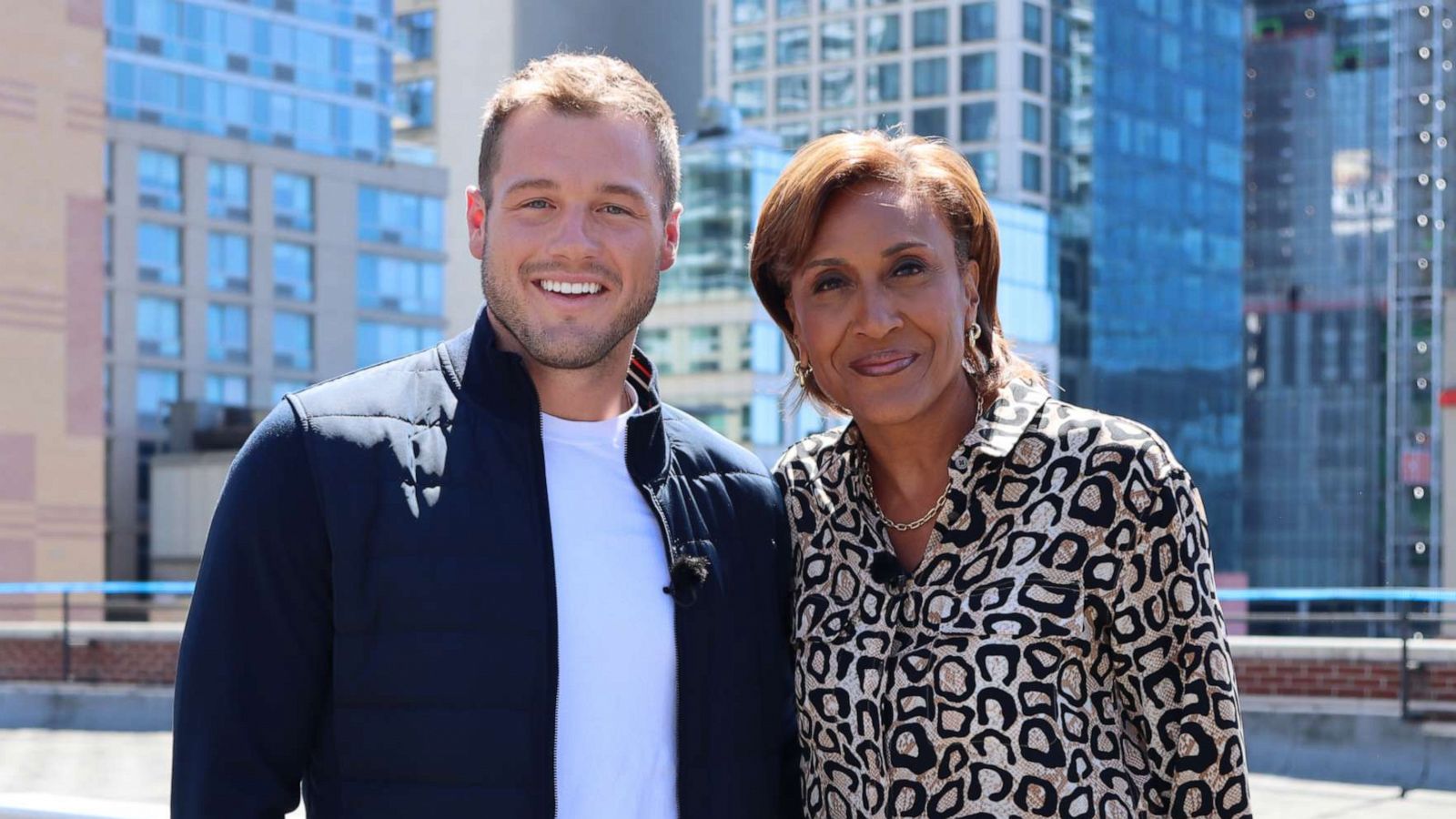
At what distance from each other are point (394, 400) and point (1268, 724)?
9.29 m

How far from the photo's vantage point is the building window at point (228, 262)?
69062 millimetres

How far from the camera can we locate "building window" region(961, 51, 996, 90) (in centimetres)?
8019

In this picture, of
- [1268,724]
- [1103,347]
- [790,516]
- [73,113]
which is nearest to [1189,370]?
[1103,347]

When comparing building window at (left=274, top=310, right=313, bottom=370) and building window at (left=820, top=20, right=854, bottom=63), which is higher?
building window at (left=820, top=20, right=854, bottom=63)

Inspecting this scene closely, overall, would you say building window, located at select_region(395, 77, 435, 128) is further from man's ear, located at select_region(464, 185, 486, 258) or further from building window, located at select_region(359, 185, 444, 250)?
man's ear, located at select_region(464, 185, 486, 258)

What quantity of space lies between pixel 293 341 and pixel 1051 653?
7054 cm

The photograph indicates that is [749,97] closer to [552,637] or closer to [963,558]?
[963,558]

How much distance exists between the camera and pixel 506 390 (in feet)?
10.1

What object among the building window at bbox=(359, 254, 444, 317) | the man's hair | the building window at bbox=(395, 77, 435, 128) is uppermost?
the building window at bbox=(395, 77, 435, 128)

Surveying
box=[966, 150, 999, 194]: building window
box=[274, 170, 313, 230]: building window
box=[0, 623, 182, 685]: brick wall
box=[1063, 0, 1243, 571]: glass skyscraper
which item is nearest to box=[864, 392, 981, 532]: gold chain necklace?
box=[0, 623, 182, 685]: brick wall

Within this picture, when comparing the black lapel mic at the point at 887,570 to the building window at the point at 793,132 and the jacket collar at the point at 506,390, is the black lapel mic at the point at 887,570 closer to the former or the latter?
the jacket collar at the point at 506,390

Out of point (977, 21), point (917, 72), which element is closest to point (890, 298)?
point (977, 21)

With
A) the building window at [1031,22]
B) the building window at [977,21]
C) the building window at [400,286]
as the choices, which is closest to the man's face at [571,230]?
the building window at [400,286]

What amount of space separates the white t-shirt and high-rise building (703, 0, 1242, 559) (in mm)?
74371
